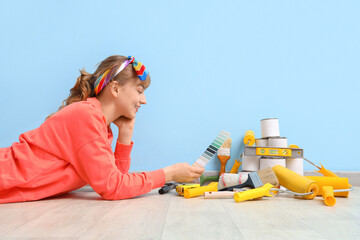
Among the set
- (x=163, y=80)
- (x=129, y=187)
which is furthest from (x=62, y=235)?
(x=163, y=80)

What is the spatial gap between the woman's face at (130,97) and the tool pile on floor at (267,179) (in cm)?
32

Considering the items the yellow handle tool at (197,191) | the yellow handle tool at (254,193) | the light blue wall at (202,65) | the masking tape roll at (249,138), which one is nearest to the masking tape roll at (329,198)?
the yellow handle tool at (254,193)

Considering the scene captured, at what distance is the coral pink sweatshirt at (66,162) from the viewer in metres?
0.96

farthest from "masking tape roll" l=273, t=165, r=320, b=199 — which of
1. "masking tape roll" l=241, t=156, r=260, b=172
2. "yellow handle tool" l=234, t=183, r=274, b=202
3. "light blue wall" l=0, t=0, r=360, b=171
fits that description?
"light blue wall" l=0, t=0, r=360, b=171

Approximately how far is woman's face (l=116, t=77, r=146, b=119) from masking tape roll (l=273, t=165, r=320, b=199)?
23.4 inches

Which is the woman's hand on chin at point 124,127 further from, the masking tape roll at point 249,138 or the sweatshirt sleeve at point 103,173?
the masking tape roll at point 249,138

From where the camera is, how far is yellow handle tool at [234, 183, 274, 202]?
0.97 m

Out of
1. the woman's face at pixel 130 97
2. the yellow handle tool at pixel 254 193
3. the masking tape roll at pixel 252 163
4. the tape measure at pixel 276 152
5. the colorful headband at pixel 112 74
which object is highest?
the colorful headband at pixel 112 74

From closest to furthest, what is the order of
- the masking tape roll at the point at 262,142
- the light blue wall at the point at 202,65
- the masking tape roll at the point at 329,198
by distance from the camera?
the masking tape roll at the point at 329,198, the masking tape roll at the point at 262,142, the light blue wall at the point at 202,65

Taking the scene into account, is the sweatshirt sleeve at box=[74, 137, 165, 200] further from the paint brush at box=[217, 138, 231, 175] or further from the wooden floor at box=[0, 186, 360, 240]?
the paint brush at box=[217, 138, 231, 175]

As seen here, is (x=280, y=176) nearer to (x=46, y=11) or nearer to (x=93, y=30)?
(x=93, y=30)

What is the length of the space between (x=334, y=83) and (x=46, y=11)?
1.57 m

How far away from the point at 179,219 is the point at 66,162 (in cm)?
48

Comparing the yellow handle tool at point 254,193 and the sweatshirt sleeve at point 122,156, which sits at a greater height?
the sweatshirt sleeve at point 122,156
